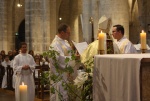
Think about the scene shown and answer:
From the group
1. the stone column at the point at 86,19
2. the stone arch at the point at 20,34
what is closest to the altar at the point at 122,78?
the stone column at the point at 86,19

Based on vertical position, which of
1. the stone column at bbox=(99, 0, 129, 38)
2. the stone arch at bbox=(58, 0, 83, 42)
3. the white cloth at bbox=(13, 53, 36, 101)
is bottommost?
the white cloth at bbox=(13, 53, 36, 101)

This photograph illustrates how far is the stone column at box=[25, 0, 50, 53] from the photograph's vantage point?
21989 millimetres

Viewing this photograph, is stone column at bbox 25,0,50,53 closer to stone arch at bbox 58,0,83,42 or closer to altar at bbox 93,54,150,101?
stone arch at bbox 58,0,83,42

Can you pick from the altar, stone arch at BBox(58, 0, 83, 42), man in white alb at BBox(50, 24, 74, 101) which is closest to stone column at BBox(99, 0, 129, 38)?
man in white alb at BBox(50, 24, 74, 101)

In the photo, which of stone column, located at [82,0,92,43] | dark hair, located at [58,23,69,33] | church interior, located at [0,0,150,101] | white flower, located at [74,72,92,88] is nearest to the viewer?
white flower, located at [74,72,92,88]

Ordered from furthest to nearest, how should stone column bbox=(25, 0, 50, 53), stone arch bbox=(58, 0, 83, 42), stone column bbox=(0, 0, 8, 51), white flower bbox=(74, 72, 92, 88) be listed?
stone arch bbox=(58, 0, 83, 42), stone column bbox=(0, 0, 8, 51), stone column bbox=(25, 0, 50, 53), white flower bbox=(74, 72, 92, 88)

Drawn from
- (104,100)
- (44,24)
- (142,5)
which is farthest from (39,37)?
(104,100)

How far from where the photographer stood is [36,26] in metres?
22.0

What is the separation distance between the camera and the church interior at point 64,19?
43.1 ft

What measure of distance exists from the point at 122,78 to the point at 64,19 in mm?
26917

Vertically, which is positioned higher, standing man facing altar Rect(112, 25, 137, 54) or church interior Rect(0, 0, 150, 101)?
church interior Rect(0, 0, 150, 101)

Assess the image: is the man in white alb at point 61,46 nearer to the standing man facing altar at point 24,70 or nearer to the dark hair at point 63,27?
the dark hair at point 63,27

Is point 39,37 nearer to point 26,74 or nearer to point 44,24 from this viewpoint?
point 44,24

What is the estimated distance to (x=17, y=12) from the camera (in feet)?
107
